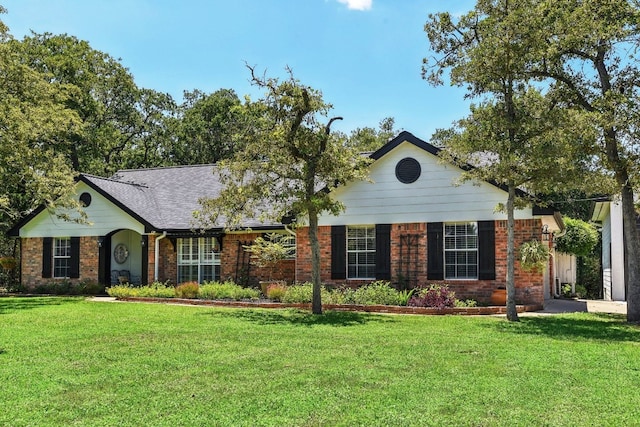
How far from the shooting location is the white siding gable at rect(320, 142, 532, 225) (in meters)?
17.1

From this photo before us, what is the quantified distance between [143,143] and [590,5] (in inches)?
1311

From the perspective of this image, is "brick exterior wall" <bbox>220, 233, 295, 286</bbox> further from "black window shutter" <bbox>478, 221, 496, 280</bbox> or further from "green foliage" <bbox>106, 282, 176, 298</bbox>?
"black window shutter" <bbox>478, 221, 496, 280</bbox>

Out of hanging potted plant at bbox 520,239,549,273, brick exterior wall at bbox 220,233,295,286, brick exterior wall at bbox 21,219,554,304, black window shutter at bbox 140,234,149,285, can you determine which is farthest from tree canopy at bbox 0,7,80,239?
hanging potted plant at bbox 520,239,549,273

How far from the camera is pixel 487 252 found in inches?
661

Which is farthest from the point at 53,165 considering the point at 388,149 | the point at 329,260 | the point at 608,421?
the point at 608,421

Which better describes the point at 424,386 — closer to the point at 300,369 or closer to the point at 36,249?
the point at 300,369

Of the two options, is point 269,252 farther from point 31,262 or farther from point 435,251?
point 31,262

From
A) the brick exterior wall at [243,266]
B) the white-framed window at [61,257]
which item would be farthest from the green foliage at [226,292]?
the white-framed window at [61,257]

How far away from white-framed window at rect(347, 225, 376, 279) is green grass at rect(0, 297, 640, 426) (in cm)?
551

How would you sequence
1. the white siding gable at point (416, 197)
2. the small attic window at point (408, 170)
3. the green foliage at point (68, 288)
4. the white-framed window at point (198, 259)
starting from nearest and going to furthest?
the white siding gable at point (416, 197) < the small attic window at point (408, 170) < the white-framed window at point (198, 259) < the green foliage at point (68, 288)

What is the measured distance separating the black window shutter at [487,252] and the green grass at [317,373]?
12.8 ft

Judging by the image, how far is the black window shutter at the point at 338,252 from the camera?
18.4 meters

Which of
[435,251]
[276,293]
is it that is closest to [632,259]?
[435,251]

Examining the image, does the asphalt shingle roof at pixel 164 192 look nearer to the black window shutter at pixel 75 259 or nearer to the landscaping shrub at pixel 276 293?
the black window shutter at pixel 75 259
